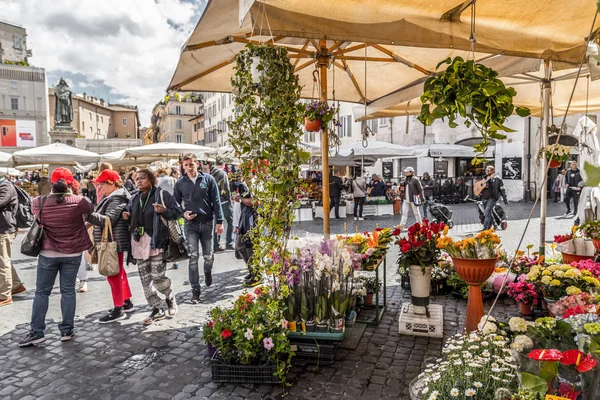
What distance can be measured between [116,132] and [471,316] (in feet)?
277

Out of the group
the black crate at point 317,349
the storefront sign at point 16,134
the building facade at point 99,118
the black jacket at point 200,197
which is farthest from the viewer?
the building facade at point 99,118

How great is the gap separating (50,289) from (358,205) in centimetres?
1061

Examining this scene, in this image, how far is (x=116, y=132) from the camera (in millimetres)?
78938

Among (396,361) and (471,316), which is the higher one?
(471,316)

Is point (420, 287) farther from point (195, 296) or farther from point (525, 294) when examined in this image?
point (195, 296)

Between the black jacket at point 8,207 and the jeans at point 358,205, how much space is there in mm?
9922

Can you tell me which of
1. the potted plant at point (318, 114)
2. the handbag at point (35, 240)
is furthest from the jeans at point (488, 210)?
the handbag at point (35, 240)

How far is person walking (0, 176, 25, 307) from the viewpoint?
554cm

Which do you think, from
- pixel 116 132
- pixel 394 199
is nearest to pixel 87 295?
pixel 394 199

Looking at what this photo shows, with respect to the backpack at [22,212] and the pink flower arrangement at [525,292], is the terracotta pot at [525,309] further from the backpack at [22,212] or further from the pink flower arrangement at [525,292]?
the backpack at [22,212]

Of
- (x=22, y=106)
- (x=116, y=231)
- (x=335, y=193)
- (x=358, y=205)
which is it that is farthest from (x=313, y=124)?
(x=22, y=106)

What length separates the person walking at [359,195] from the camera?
1353cm

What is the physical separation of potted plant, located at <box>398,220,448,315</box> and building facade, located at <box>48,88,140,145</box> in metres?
61.0

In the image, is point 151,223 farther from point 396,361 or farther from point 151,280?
point 396,361
